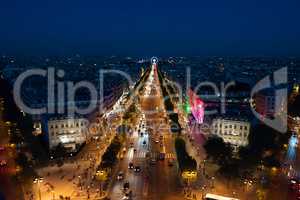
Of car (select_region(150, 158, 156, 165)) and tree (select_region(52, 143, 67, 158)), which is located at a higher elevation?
tree (select_region(52, 143, 67, 158))

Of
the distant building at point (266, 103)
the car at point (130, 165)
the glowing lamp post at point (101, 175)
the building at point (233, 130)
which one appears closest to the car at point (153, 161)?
the car at point (130, 165)

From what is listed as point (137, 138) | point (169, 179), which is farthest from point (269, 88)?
point (169, 179)

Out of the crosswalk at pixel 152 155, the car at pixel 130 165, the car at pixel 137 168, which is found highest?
the crosswalk at pixel 152 155

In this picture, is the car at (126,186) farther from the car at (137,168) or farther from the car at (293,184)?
the car at (293,184)

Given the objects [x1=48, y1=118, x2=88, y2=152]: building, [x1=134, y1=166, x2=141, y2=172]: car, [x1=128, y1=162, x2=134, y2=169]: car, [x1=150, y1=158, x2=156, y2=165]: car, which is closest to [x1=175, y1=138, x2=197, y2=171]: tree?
[x1=150, y1=158, x2=156, y2=165]: car

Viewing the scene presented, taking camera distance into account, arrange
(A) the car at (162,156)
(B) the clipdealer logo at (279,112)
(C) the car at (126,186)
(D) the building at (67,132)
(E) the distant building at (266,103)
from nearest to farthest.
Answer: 1. (C) the car at (126,186)
2. (A) the car at (162,156)
3. (D) the building at (67,132)
4. (B) the clipdealer logo at (279,112)
5. (E) the distant building at (266,103)

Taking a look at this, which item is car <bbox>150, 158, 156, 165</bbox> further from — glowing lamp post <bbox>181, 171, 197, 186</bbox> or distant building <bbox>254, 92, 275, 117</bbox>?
distant building <bbox>254, 92, 275, 117</bbox>

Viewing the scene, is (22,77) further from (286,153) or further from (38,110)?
(286,153)
